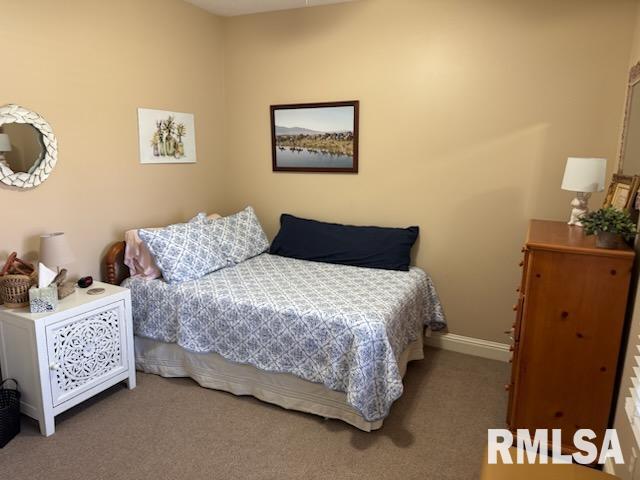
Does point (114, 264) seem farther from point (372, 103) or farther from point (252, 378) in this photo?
point (372, 103)

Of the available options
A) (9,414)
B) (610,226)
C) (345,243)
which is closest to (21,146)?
(9,414)

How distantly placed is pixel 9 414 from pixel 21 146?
4.70ft

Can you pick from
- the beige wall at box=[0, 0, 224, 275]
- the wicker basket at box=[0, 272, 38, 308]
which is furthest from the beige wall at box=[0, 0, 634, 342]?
the wicker basket at box=[0, 272, 38, 308]

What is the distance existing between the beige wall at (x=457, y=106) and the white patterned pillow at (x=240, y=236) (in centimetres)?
44

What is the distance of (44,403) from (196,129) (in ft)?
7.62

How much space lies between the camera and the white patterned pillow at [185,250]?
9.32ft

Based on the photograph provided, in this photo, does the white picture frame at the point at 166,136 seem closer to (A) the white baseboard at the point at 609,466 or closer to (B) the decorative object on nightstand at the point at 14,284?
(B) the decorative object on nightstand at the point at 14,284

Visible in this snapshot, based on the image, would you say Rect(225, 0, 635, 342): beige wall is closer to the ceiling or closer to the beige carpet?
the ceiling

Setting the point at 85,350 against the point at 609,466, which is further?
the point at 85,350

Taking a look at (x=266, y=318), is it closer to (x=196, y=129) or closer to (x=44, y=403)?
(x=44, y=403)

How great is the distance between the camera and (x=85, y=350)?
8.01ft

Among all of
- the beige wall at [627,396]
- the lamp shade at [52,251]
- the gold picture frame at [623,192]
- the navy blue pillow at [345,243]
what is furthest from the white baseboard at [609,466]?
the lamp shade at [52,251]

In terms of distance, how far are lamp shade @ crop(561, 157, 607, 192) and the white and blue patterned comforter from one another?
114cm

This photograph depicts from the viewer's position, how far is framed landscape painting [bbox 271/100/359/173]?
138 inches
